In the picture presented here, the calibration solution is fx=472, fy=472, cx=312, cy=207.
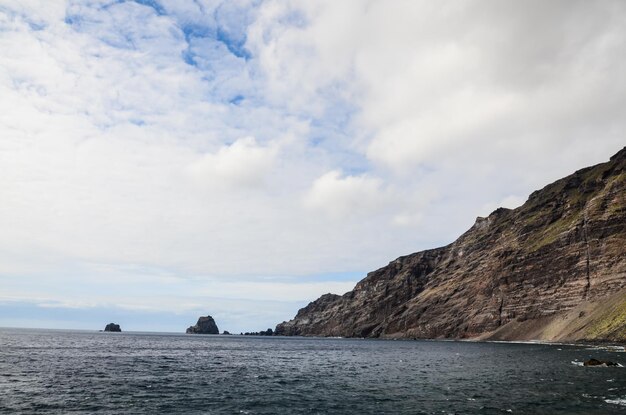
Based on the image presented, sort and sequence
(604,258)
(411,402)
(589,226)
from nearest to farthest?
(411,402) → (604,258) → (589,226)

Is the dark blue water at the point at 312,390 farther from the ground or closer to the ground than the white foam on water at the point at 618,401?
farther from the ground

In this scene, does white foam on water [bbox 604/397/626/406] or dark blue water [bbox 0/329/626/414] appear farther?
dark blue water [bbox 0/329/626/414]

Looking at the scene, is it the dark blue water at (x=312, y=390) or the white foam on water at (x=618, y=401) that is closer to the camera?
the white foam on water at (x=618, y=401)

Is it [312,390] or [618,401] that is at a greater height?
[312,390]

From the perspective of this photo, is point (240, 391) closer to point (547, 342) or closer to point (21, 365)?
point (21, 365)

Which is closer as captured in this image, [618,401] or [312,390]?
[618,401]

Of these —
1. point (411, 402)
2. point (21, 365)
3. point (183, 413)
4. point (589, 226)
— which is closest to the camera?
point (183, 413)

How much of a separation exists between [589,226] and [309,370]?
159m

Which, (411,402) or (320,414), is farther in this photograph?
(411,402)

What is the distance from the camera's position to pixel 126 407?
46594 millimetres

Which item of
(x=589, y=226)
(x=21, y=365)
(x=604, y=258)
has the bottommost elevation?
(x=21, y=365)

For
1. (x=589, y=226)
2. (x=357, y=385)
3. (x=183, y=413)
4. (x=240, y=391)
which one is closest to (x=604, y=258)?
(x=589, y=226)

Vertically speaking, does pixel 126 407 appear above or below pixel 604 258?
below

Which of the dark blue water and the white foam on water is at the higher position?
the dark blue water
